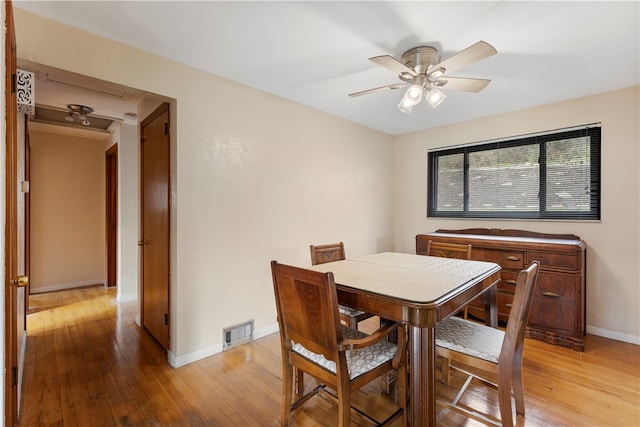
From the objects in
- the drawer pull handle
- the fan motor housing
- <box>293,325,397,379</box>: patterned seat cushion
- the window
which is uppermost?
the fan motor housing

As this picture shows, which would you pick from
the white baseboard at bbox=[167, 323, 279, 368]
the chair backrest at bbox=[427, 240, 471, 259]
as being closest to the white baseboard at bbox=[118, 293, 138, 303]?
the white baseboard at bbox=[167, 323, 279, 368]

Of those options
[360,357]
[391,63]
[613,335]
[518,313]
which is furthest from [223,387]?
[613,335]

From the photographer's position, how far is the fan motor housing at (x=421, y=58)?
204 cm

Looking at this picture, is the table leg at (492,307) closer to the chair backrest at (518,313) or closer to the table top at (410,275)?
the table top at (410,275)

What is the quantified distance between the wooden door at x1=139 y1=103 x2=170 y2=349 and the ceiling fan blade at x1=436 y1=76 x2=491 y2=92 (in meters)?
2.16

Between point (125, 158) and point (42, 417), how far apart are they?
3.08m

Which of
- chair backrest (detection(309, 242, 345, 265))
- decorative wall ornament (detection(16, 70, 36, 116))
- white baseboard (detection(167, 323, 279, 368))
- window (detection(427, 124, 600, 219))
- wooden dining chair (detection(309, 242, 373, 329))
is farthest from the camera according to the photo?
window (detection(427, 124, 600, 219))

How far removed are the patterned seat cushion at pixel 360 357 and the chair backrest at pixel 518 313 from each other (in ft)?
1.76

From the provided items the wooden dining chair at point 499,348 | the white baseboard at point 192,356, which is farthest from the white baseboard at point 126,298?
the wooden dining chair at point 499,348

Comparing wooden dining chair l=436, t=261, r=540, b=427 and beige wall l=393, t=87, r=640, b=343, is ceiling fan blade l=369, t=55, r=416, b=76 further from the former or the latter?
beige wall l=393, t=87, r=640, b=343

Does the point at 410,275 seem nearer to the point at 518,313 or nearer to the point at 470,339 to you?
the point at 470,339

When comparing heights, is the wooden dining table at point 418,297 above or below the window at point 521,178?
below

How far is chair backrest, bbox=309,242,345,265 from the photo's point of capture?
246 centimetres

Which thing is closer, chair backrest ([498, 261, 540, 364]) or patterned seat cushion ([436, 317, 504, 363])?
chair backrest ([498, 261, 540, 364])
